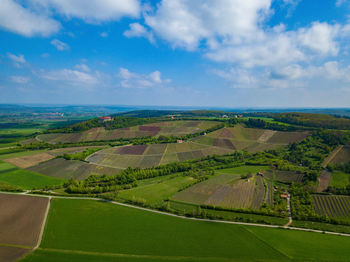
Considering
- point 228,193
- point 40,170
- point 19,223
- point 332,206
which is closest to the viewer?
point 19,223

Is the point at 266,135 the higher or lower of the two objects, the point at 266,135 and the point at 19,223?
the higher

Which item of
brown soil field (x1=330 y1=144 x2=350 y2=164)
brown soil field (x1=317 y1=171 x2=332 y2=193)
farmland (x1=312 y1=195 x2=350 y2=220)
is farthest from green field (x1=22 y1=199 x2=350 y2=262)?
brown soil field (x1=330 y1=144 x2=350 y2=164)

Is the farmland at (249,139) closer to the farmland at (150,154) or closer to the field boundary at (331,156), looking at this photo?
A: the farmland at (150,154)

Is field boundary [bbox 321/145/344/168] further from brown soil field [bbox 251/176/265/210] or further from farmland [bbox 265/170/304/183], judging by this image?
brown soil field [bbox 251/176/265/210]

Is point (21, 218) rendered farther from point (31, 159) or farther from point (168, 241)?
point (31, 159)

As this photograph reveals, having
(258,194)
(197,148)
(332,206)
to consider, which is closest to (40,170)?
(197,148)

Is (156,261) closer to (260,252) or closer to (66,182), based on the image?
(260,252)

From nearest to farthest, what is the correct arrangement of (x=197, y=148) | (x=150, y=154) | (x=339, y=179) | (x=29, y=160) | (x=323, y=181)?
(x=323, y=181) → (x=339, y=179) → (x=29, y=160) → (x=150, y=154) → (x=197, y=148)

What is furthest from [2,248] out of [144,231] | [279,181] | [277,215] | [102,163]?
[279,181]
